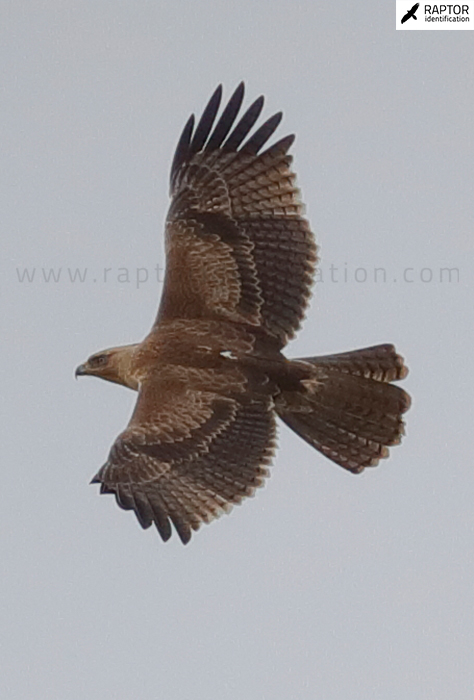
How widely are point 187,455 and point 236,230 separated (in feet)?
5.93

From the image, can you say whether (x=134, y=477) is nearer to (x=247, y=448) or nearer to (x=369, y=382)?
(x=247, y=448)

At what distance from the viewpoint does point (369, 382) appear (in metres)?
13.8

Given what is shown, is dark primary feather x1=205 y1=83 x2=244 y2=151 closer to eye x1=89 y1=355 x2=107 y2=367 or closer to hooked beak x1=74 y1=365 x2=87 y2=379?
eye x1=89 y1=355 x2=107 y2=367

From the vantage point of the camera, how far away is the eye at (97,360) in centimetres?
1443

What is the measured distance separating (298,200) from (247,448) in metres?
1.99

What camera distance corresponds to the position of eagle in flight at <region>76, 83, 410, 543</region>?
43.8 feet

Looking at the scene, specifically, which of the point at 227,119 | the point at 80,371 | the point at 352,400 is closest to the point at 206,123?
the point at 227,119

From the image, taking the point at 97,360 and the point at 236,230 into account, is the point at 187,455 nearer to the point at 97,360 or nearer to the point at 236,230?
the point at 97,360

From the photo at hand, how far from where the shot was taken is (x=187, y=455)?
1339 cm

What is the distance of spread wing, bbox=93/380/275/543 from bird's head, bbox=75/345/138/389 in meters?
0.49

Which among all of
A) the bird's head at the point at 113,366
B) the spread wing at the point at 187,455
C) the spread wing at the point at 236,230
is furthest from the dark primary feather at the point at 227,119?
the spread wing at the point at 187,455

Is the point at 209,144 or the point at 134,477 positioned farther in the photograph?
the point at 209,144

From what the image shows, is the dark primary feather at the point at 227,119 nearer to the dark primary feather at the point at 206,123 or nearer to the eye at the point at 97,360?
the dark primary feather at the point at 206,123

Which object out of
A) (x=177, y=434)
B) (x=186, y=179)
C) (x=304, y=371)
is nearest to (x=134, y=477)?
(x=177, y=434)
